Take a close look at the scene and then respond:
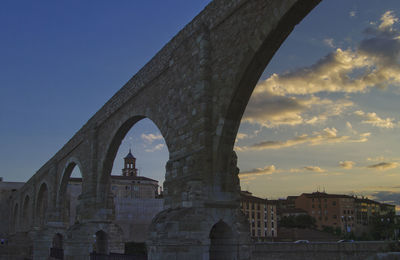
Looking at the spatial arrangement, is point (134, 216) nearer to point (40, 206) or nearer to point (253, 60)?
point (40, 206)

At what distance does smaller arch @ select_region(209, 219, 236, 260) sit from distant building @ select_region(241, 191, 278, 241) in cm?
5122

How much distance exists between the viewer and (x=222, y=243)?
9.68 m

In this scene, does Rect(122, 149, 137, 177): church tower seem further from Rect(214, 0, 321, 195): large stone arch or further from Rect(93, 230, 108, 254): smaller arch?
Rect(214, 0, 321, 195): large stone arch

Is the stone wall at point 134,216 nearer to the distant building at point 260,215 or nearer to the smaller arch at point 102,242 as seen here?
the smaller arch at point 102,242

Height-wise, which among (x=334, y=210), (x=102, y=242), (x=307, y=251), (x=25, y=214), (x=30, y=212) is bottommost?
(x=307, y=251)

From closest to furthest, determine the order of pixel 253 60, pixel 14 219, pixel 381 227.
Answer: pixel 253 60
pixel 14 219
pixel 381 227

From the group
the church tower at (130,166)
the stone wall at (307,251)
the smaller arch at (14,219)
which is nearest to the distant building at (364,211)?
the church tower at (130,166)

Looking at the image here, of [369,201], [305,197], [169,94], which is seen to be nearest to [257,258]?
[169,94]

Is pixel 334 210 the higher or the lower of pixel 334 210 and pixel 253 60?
the lower

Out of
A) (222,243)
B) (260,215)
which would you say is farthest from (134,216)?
(260,215)

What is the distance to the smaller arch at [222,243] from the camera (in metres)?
9.63

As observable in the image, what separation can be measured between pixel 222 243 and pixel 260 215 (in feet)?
181

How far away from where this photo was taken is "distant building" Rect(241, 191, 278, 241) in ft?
201

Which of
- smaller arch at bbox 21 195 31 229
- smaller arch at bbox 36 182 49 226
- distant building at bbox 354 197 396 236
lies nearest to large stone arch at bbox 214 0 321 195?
smaller arch at bbox 36 182 49 226
